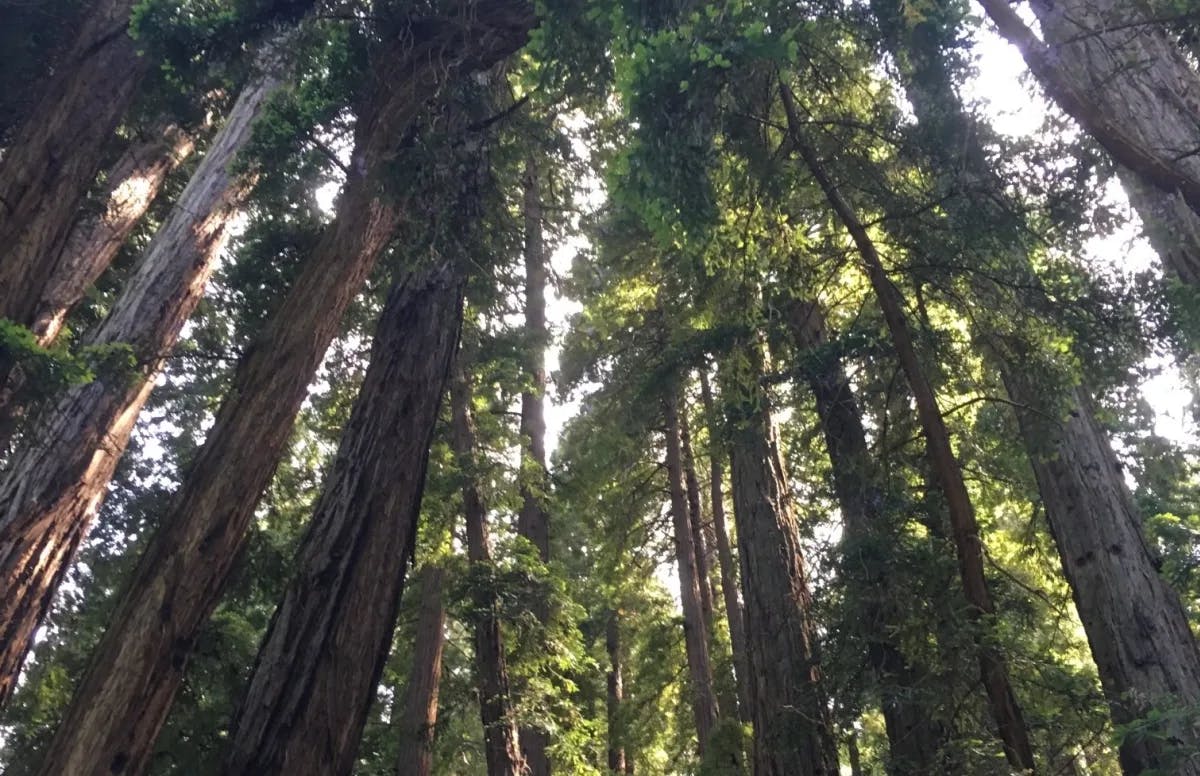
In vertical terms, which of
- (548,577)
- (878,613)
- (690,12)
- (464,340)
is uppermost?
(464,340)

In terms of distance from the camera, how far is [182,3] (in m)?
5.96

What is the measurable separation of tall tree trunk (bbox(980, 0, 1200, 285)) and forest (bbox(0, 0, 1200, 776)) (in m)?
0.04

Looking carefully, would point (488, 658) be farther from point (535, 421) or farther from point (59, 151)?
point (59, 151)

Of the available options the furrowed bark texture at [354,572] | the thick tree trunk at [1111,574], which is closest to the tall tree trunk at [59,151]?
the furrowed bark texture at [354,572]

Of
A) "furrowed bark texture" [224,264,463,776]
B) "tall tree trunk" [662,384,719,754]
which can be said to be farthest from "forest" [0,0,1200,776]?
"tall tree trunk" [662,384,719,754]

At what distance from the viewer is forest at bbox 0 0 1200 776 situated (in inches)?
171

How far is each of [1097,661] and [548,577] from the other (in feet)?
18.7

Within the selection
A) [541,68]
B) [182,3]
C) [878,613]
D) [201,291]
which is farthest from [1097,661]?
[201,291]

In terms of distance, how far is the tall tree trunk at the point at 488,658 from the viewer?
869 centimetres

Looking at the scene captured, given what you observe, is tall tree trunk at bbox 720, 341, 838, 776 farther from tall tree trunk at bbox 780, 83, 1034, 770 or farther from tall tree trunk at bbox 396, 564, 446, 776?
tall tree trunk at bbox 396, 564, 446, 776

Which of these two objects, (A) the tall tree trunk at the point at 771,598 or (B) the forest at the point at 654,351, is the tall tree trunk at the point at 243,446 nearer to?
(B) the forest at the point at 654,351

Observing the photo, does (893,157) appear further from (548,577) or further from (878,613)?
(548,577)

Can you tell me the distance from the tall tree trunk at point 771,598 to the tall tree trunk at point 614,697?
25.3ft

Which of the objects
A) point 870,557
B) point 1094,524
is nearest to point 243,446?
point 870,557
